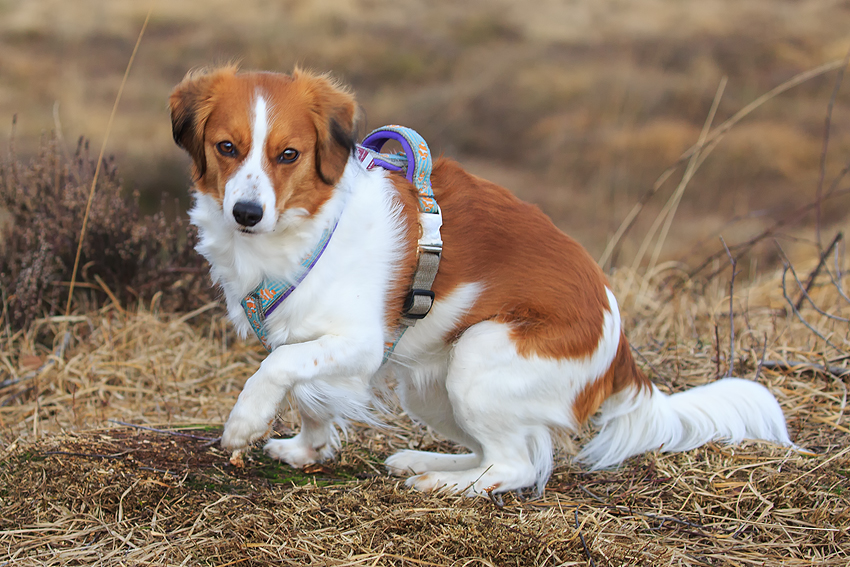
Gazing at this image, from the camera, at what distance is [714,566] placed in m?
2.22

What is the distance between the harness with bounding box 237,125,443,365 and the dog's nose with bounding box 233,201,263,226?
0.29 meters

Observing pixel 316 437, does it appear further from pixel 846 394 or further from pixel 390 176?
pixel 846 394

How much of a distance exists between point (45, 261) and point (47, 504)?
7.26 ft

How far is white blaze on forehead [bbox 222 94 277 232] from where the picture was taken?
2199mm

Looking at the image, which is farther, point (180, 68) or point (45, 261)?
point (180, 68)

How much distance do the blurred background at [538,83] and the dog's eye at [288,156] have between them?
6884 millimetres

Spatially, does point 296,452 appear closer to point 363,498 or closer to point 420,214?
point 363,498

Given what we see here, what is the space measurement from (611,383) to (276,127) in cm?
161

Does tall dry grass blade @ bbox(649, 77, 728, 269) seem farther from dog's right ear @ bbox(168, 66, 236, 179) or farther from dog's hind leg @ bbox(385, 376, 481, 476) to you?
dog's right ear @ bbox(168, 66, 236, 179)

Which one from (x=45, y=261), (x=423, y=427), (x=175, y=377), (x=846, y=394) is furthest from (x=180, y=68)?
(x=846, y=394)

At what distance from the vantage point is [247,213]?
2180mm

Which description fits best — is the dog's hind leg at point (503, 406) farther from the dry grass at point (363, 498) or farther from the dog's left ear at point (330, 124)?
the dog's left ear at point (330, 124)

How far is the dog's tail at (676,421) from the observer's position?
9.46 feet

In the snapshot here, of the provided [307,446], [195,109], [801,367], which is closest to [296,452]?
[307,446]
